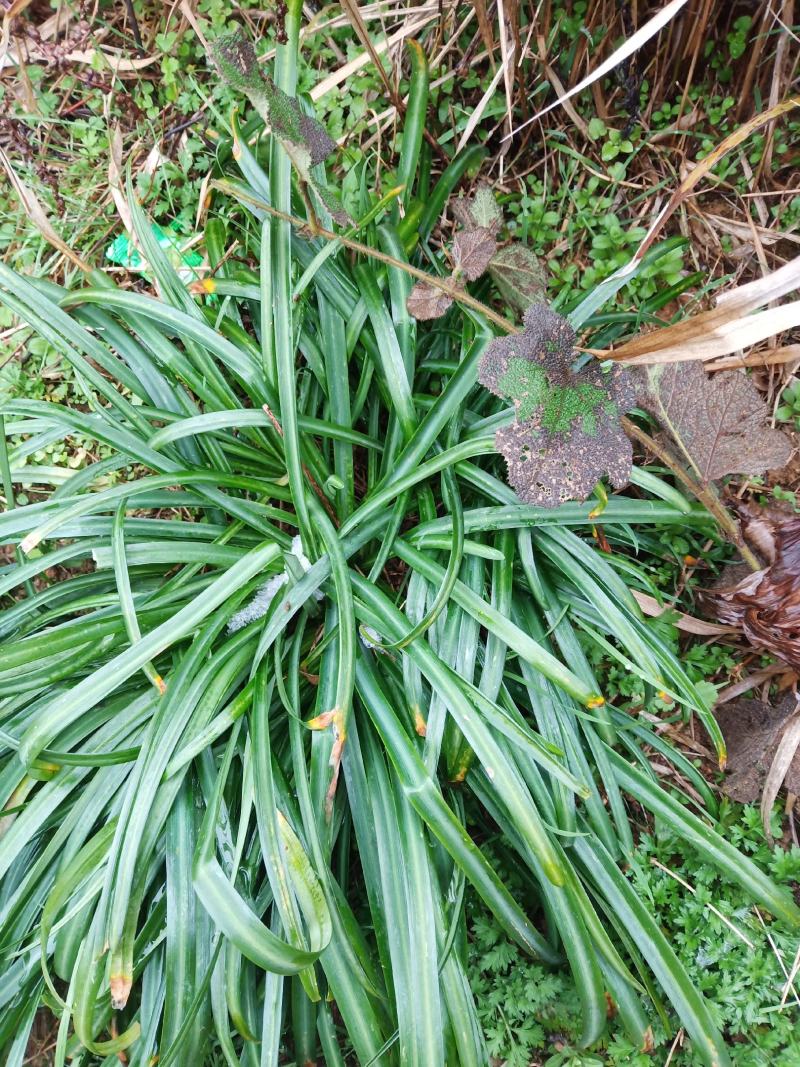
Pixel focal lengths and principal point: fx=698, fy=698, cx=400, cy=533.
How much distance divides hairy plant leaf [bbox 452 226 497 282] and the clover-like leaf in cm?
9

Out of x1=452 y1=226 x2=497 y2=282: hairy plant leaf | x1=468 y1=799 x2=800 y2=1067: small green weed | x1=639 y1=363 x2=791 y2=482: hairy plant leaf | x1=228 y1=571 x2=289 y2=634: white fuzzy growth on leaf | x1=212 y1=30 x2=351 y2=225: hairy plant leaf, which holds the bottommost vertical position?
x1=468 y1=799 x2=800 y2=1067: small green weed

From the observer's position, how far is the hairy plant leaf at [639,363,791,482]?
1.10m

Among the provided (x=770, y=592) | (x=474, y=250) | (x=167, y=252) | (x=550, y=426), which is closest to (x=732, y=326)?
(x=550, y=426)

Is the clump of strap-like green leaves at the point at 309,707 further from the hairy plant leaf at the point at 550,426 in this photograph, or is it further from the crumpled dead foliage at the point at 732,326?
the crumpled dead foliage at the point at 732,326

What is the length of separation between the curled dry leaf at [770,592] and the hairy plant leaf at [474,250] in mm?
684

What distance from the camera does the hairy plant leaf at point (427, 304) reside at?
→ 1.15 m

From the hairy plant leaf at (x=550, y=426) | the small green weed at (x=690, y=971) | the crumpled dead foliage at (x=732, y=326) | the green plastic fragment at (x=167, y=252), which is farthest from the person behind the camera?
the green plastic fragment at (x=167, y=252)

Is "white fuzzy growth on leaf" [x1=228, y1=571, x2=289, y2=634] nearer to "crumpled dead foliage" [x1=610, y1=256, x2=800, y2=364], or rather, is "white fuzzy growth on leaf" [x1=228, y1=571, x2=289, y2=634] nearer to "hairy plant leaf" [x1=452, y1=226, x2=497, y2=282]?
"hairy plant leaf" [x1=452, y1=226, x2=497, y2=282]

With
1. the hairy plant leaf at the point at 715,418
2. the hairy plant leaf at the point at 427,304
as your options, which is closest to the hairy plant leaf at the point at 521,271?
the hairy plant leaf at the point at 427,304

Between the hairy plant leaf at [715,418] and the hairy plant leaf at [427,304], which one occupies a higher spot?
the hairy plant leaf at [427,304]

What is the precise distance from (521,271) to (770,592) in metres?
0.71

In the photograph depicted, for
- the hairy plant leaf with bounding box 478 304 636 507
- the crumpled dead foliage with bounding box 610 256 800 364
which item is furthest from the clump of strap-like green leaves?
the crumpled dead foliage with bounding box 610 256 800 364

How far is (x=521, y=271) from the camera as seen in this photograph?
120 centimetres

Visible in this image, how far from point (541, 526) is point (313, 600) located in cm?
46
